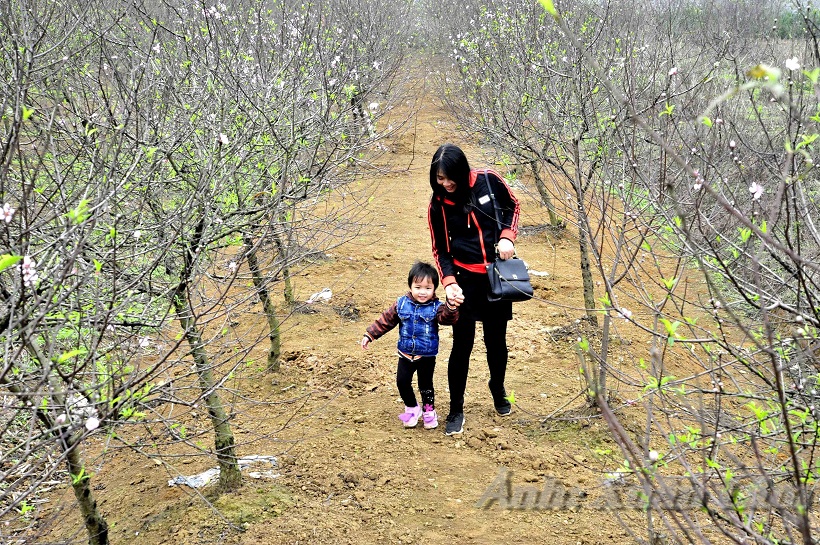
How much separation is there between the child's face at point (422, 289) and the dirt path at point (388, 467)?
85 cm

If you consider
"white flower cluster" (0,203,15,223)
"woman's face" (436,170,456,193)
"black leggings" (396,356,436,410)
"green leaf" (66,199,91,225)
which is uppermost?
"white flower cluster" (0,203,15,223)

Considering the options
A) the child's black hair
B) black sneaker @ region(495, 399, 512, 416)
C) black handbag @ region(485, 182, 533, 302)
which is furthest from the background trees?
black sneaker @ region(495, 399, 512, 416)

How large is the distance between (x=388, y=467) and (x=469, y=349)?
0.92 meters

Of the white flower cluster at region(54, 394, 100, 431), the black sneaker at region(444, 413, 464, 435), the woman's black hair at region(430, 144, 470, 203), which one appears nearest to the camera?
the white flower cluster at region(54, 394, 100, 431)

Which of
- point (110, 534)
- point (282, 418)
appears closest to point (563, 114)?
point (282, 418)

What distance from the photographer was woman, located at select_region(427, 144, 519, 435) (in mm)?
3787

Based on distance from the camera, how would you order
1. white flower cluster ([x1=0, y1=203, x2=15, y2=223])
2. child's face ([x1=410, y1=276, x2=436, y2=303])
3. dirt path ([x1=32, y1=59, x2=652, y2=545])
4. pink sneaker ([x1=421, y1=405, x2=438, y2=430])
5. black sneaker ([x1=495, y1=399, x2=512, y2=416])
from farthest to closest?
1. black sneaker ([x1=495, y1=399, x2=512, y2=416])
2. pink sneaker ([x1=421, y1=405, x2=438, y2=430])
3. child's face ([x1=410, y1=276, x2=436, y2=303])
4. dirt path ([x1=32, y1=59, x2=652, y2=545])
5. white flower cluster ([x1=0, y1=203, x2=15, y2=223])

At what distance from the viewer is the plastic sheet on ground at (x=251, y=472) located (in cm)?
414

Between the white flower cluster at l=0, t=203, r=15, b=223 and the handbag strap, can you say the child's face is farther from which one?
the white flower cluster at l=0, t=203, r=15, b=223

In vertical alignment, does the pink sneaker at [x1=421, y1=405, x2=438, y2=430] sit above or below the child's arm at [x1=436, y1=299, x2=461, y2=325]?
below

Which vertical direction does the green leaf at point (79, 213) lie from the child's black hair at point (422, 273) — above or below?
above

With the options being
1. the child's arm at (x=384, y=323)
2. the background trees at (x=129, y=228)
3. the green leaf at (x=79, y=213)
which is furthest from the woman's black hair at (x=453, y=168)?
the green leaf at (x=79, y=213)

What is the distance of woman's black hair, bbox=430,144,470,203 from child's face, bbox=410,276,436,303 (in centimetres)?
62

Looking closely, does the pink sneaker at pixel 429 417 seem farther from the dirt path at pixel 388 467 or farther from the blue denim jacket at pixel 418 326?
the blue denim jacket at pixel 418 326
